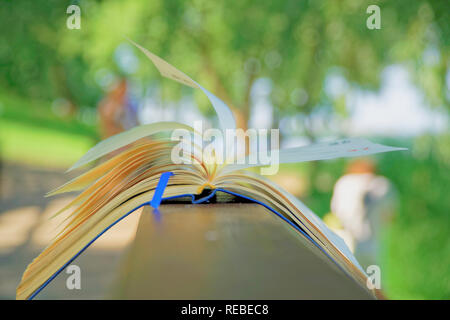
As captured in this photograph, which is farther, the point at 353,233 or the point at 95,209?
the point at 353,233

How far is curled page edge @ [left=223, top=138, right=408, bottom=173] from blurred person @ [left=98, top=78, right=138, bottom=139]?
3389 millimetres

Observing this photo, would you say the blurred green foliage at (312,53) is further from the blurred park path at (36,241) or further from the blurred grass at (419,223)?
the blurred park path at (36,241)

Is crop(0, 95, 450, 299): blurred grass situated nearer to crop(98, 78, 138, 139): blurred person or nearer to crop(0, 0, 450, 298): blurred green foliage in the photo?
crop(0, 0, 450, 298): blurred green foliage

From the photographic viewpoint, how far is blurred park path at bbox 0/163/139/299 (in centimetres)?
420

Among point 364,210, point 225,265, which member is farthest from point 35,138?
point 225,265

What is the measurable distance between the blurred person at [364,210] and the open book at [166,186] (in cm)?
341

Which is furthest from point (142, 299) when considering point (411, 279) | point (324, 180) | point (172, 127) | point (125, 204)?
point (324, 180)

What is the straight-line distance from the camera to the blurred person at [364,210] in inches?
151

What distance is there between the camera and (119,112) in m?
3.92

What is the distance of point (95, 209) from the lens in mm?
528

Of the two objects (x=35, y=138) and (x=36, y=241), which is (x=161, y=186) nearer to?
(x=36, y=241)

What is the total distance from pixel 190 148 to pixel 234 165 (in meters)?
0.09
